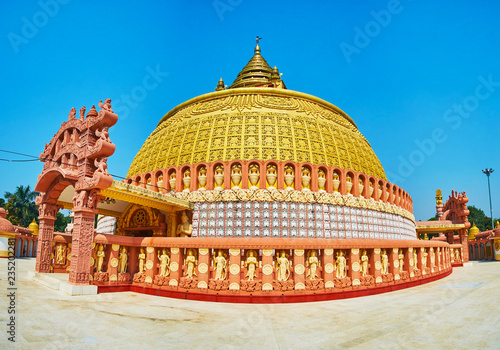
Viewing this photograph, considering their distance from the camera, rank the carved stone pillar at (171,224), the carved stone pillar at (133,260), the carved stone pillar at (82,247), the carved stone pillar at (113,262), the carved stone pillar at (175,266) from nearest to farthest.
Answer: the carved stone pillar at (175,266) → the carved stone pillar at (82,247) → the carved stone pillar at (113,262) → the carved stone pillar at (133,260) → the carved stone pillar at (171,224)

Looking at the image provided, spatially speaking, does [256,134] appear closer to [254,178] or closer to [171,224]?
[254,178]

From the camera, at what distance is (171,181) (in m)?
18.9

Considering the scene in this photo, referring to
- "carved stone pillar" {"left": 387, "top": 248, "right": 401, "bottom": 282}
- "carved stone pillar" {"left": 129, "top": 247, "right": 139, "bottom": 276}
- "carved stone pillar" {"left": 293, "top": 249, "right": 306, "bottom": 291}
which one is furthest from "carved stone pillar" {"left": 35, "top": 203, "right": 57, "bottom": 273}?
→ "carved stone pillar" {"left": 387, "top": 248, "right": 401, "bottom": 282}

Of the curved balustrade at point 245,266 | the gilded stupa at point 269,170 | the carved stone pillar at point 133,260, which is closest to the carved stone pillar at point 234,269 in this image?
the curved balustrade at point 245,266

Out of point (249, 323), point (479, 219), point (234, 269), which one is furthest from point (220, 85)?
point (479, 219)

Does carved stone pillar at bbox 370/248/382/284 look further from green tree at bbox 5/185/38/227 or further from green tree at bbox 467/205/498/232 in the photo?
green tree at bbox 467/205/498/232

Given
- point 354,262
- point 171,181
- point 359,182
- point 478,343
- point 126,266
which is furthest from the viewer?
point 359,182

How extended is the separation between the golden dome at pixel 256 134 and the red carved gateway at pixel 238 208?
0.08m

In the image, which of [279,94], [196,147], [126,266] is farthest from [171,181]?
[279,94]

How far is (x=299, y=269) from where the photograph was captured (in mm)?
10375

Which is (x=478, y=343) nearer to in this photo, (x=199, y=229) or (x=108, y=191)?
(x=108, y=191)

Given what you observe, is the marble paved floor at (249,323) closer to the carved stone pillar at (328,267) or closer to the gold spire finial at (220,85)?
the carved stone pillar at (328,267)

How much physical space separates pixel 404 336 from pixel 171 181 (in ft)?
47.6

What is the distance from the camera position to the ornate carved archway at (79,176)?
11.5 metres
